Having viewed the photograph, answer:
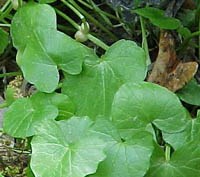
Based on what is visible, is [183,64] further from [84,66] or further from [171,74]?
[84,66]

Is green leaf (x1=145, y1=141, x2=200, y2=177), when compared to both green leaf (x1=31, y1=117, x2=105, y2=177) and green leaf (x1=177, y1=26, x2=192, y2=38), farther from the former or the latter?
green leaf (x1=177, y1=26, x2=192, y2=38)

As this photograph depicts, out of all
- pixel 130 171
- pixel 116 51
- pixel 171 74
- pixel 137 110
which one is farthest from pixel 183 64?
pixel 130 171

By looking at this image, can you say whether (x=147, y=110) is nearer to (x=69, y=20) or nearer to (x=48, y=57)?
(x=48, y=57)

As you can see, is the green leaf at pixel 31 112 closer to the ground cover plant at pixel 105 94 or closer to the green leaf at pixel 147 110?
the ground cover plant at pixel 105 94

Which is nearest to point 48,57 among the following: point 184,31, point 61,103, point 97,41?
point 61,103

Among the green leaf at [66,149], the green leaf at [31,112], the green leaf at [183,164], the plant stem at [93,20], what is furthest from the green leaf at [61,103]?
the plant stem at [93,20]

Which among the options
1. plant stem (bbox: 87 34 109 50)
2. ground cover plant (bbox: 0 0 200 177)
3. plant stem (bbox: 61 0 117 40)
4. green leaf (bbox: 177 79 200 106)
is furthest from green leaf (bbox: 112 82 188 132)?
plant stem (bbox: 61 0 117 40)
